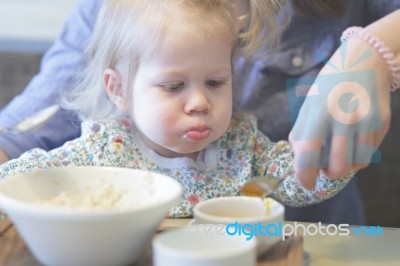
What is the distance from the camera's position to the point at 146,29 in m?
0.78

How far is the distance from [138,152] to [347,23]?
409mm

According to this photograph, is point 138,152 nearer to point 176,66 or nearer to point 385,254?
point 176,66

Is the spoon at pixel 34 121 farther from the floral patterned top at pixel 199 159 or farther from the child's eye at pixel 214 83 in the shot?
the child's eye at pixel 214 83

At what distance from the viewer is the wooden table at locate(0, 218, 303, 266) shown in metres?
0.59

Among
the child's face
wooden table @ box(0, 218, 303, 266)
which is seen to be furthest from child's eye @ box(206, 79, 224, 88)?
wooden table @ box(0, 218, 303, 266)

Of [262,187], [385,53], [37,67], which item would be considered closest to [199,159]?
[262,187]

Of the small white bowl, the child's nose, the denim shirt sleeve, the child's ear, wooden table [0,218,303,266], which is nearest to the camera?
the small white bowl

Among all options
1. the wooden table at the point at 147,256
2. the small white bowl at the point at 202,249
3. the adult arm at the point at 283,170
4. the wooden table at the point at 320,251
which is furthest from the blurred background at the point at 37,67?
the small white bowl at the point at 202,249

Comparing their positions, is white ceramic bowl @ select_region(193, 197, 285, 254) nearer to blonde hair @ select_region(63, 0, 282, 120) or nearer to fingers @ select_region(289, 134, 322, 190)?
fingers @ select_region(289, 134, 322, 190)

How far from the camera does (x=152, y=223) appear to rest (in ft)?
1.77

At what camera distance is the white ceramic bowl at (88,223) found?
0.50 meters

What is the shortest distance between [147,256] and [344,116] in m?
0.26

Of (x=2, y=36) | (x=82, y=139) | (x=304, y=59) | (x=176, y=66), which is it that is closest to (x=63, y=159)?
(x=82, y=139)

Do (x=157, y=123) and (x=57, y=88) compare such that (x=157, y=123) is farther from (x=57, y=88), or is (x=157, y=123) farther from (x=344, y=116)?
(x=57, y=88)
